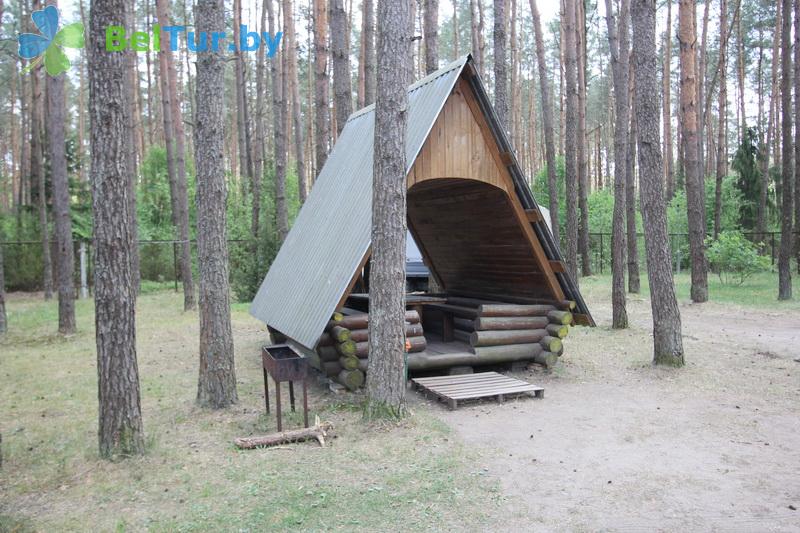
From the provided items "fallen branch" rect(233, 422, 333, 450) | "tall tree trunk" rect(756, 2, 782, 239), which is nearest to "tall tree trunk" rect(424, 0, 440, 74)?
"fallen branch" rect(233, 422, 333, 450)

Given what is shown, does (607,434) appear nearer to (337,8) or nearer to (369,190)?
(369,190)

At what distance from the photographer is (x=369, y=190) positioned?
27.2 ft

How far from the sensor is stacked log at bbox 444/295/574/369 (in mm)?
8648

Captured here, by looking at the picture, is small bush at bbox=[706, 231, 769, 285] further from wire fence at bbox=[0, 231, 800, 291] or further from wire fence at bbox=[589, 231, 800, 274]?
wire fence at bbox=[589, 231, 800, 274]

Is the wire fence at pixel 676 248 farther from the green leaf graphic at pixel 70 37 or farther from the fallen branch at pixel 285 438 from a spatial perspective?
the green leaf graphic at pixel 70 37

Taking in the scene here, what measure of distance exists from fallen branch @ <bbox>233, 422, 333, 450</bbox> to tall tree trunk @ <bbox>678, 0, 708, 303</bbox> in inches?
499

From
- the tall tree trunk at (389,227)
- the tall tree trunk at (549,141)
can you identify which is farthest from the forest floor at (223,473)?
the tall tree trunk at (549,141)

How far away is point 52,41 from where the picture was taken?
659cm

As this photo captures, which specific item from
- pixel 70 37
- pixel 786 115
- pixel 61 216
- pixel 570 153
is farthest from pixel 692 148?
pixel 61 216

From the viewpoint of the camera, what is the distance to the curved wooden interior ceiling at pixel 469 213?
8023mm

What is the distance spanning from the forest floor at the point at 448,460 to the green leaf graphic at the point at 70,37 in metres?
3.86

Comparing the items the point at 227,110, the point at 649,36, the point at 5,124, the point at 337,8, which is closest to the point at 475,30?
the point at 337,8

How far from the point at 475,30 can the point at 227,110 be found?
2191 cm

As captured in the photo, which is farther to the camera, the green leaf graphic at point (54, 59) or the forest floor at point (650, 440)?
the green leaf graphic at point (54, 59)
